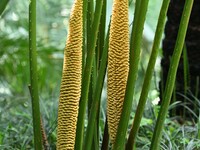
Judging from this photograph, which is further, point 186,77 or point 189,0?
point 186,77

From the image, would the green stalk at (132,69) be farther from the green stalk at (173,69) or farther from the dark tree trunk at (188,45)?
the dark tree trunk at (188,45)

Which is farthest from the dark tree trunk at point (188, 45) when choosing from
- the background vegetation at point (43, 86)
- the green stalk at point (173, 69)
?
the green stalk at point (173, 69)

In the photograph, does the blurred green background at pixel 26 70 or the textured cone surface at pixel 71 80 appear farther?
the blurred green background at pixel 26 70

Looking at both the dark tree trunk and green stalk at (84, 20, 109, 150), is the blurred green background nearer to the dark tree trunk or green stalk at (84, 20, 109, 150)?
the dark tree trunk

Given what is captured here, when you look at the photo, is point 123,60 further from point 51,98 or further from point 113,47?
point 51,98

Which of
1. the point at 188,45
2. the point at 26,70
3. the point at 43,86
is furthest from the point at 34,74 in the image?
the point at 26,70

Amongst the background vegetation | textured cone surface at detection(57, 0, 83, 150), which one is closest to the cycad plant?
textured cone surface at detection(57, 0, 83, 150)

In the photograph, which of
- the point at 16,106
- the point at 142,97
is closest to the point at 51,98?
the point at 16,106
